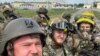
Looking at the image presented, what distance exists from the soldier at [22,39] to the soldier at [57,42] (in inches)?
87.3

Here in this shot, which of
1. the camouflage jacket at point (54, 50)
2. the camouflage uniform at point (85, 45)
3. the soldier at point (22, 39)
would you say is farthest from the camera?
the camouflage uniform at point (85, 45)

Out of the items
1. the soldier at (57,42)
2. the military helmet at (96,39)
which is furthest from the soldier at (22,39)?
the military helmet at (96,39)

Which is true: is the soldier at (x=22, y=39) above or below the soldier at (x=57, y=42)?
above

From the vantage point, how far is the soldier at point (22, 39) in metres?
3.16

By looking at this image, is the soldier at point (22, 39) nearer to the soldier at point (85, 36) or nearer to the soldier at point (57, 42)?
the soldier at point (57, 42)

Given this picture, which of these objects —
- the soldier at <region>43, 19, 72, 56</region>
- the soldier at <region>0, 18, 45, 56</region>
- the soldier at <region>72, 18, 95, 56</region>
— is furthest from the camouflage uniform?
the soldier at <region>0, 18, 45, 56</region>

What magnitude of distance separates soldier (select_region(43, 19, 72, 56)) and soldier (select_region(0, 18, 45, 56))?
7.28 ft

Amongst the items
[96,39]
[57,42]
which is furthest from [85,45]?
[57,42]

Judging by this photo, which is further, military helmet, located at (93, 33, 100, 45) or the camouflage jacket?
military helmet, located at (93, 33, 100, 45)

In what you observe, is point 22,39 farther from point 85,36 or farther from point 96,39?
point 85,36

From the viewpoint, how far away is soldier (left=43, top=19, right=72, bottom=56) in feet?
18.4

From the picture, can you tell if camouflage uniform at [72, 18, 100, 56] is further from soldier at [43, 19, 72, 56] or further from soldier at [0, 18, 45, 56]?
soldier at [0, 18, 45, 56]

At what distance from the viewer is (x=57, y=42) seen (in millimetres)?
5629

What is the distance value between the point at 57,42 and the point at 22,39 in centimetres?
244
